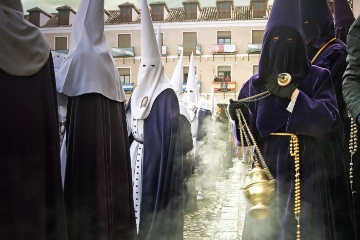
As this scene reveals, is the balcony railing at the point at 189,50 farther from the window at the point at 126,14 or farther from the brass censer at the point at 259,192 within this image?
the brass censer at the point at 259,192

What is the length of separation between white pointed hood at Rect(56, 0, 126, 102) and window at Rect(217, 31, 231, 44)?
87.8 ft

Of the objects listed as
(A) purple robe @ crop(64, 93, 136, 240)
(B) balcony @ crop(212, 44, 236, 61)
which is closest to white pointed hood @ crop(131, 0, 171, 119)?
(A) purple robe @ crop(64, 93, 136, 240)

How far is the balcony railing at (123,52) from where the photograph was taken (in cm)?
2698

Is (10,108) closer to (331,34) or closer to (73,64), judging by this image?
(73,64)

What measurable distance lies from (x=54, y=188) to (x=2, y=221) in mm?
316

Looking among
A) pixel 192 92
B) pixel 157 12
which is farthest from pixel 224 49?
pixel 192 92

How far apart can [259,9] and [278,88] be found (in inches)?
1054

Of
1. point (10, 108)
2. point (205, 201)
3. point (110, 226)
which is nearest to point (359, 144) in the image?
point (110, 226)

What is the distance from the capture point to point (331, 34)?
354 centimetres

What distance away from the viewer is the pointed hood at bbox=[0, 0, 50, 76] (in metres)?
2.19

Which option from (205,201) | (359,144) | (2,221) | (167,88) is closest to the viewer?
(2,221)

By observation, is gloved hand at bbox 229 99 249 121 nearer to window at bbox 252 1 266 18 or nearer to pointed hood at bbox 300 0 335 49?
pointed hood at bbox 300 0 335 49

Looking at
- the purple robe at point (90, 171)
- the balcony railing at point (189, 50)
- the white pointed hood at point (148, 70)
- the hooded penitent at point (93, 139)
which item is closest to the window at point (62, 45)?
the white pointed hood at point (148, 70)

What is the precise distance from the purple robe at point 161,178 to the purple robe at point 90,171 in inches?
42.0
